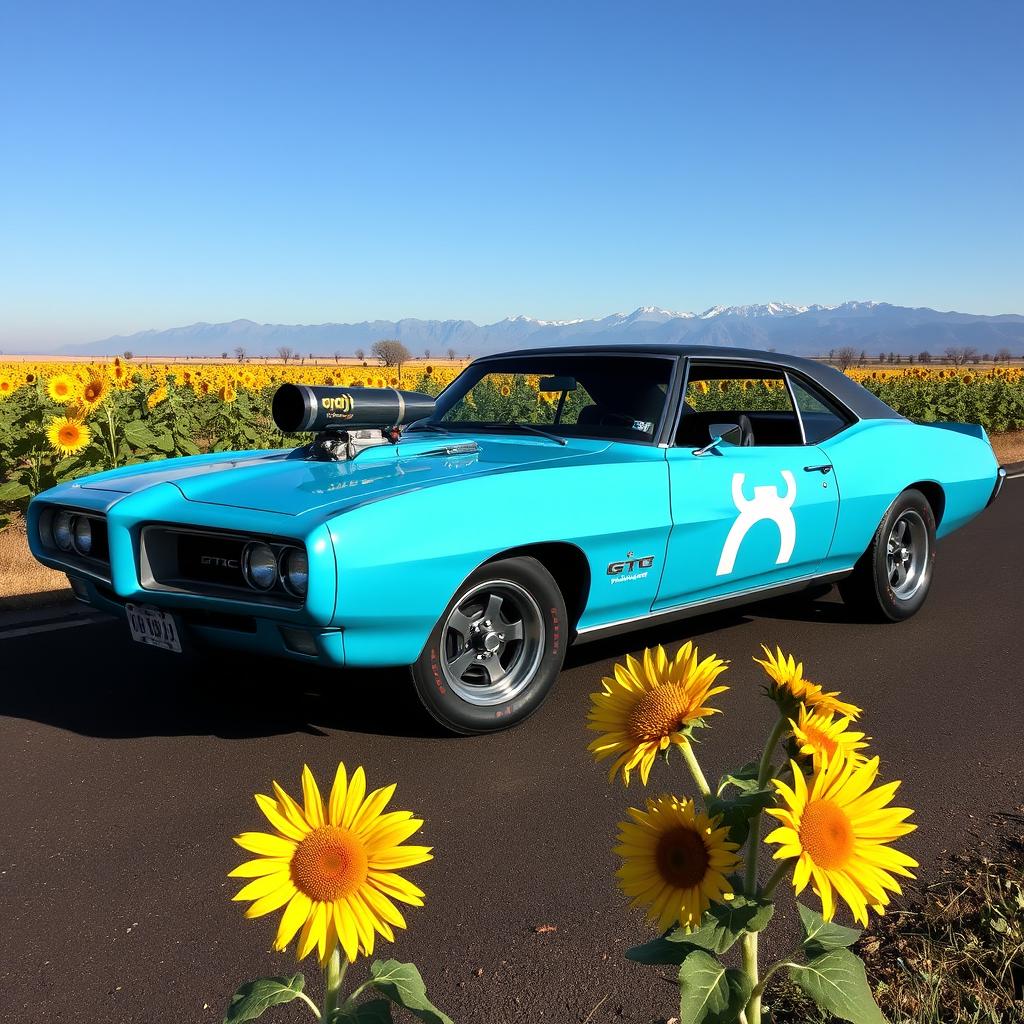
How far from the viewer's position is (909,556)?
18.5ft

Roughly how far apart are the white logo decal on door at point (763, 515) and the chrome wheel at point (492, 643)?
1.04 meters

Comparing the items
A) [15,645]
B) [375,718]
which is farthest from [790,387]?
[15,645]

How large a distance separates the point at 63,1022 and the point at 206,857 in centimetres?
73

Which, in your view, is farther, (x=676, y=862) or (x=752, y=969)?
(x=752, y=969)

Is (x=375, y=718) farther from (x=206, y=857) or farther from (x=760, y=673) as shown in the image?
(x=760, y=673)

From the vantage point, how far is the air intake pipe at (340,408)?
4285 mm

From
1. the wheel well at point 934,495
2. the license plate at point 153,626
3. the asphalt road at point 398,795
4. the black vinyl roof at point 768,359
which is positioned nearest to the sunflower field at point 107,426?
the asphalt road at point 398,795

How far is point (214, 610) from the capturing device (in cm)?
340

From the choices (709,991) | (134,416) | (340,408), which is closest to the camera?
(709,991)

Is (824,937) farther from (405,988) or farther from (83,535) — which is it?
(83,535)

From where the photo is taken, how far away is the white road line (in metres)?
5.12

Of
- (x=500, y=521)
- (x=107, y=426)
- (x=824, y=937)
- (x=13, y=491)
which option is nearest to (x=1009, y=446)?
(x=107, y=426)

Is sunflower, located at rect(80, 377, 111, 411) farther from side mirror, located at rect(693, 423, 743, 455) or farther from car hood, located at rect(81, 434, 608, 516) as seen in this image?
side mirror, located at rect(693, 423, 743, 455)

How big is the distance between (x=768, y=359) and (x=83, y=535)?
3296 mm
